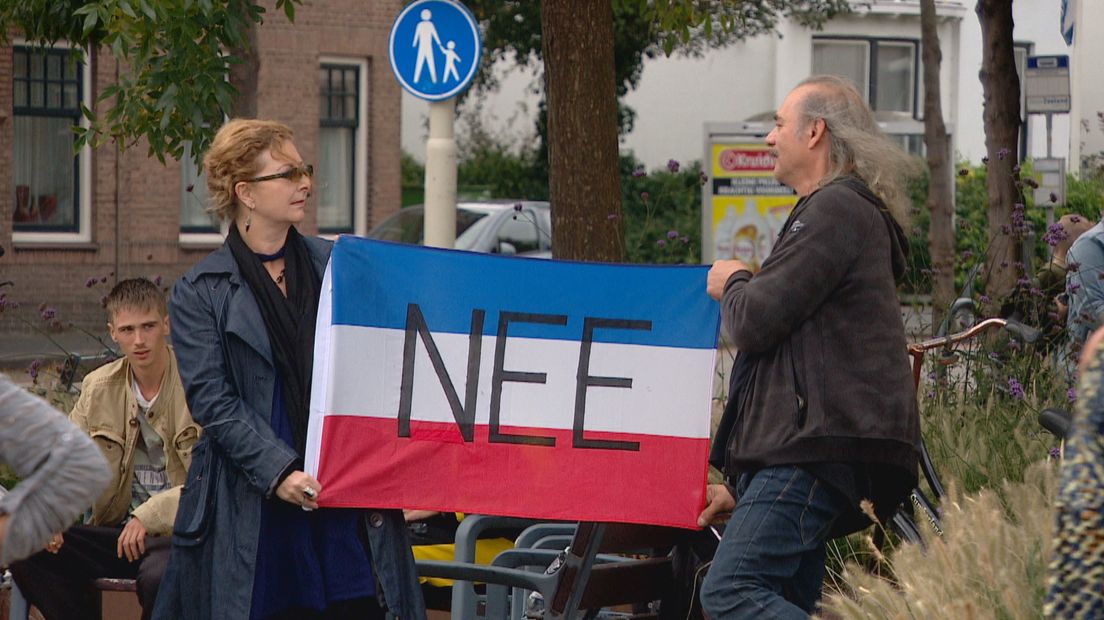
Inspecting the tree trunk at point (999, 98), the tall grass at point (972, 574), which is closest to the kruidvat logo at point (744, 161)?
the tree trunk at point (999, 98)

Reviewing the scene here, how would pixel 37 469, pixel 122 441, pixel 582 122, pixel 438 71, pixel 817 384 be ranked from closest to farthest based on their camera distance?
pixel 37 469 → pixel 817 384 → pixel 122 441 → pixel 582 122 → pixel 438 71

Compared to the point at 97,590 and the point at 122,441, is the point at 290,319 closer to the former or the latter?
the point at 122,441

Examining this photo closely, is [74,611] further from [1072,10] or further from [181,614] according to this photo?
[1072,10]

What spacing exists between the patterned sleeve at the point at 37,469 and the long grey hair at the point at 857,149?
219cm

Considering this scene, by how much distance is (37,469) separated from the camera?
2.38 meters

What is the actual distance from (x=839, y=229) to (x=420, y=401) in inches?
48.8

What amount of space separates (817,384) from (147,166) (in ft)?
68.5

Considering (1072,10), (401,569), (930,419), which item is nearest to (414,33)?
(930,419)

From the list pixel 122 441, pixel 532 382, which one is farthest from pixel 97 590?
pixel 532 382

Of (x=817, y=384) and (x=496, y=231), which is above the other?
(x=496, y=231)

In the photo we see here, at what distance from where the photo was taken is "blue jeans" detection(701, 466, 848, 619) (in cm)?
393

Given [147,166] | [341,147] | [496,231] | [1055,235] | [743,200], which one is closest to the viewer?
[1055,235]

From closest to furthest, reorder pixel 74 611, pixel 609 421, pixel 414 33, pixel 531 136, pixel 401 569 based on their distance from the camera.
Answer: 1. pixel 401 569
2. pixel 609 421
3. pixel 74 611
4. pixel 414 33
5. pixel 531 136

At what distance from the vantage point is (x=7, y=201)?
22.9m
